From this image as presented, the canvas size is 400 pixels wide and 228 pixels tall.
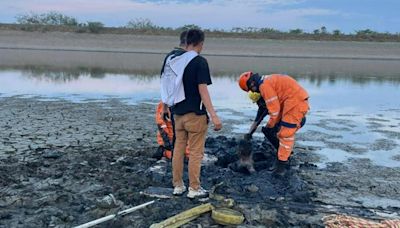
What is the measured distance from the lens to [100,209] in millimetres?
5719

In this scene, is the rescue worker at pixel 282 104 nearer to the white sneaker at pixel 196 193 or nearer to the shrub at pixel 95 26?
the white sneaker at pixel 196 193

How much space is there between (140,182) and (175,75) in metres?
1.52

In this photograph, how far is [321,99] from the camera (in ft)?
56.3

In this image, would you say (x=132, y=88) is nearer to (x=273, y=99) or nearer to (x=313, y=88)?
(x=313, y=88)

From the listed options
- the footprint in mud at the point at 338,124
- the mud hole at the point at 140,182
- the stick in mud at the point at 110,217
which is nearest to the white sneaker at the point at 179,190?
the mud hole at the point at 140,182

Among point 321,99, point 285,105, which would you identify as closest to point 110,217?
point 285,105

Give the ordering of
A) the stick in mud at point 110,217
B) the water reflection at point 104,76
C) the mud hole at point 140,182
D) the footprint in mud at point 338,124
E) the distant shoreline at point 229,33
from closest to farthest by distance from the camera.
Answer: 1. the stick in mud at point 110,217
2. the mud hole at point 140,182
3. the footprint in mud at point 338,124
4. the water reflection at point 104,76
5. the distant shoreline at point 229,33

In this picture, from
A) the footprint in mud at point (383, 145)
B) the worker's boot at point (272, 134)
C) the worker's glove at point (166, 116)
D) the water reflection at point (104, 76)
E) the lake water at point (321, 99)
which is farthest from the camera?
the water reflection at point (104, 76)

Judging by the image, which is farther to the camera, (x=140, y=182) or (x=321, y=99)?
(x=321, y=99)

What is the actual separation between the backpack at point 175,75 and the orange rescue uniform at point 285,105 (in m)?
1.54

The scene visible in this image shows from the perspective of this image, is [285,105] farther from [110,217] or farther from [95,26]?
[95,26]

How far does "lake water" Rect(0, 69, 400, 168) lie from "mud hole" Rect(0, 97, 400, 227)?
3.18ft

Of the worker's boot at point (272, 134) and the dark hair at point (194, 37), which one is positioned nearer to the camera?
the dark hair at point (194, 37)

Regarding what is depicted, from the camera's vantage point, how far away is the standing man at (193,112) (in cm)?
593
